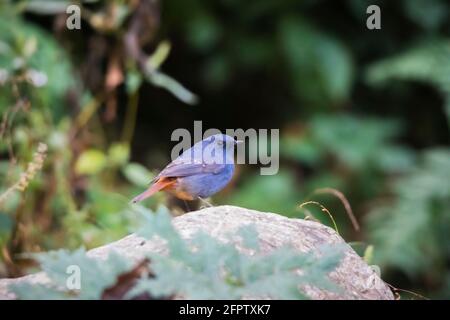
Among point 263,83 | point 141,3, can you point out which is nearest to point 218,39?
point 263,83

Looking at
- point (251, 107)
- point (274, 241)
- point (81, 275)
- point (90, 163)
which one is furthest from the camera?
point (251, 107)

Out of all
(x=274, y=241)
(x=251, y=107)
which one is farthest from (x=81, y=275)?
(x=251, y=107)

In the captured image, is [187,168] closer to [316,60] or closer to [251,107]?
[316,60]

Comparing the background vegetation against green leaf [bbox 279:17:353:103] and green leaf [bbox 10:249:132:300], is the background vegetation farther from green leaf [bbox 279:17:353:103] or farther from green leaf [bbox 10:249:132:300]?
green leaf [bbox 10:249:132:300]

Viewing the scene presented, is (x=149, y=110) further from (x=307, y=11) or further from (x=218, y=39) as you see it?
(x=307, y=11)

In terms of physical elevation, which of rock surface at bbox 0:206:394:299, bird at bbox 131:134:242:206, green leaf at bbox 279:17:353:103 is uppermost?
green leaf at bbox 279:17:353:103

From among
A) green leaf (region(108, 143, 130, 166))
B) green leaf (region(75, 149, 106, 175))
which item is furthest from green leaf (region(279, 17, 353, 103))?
green leaf (region(75, 149, 106, 175))
